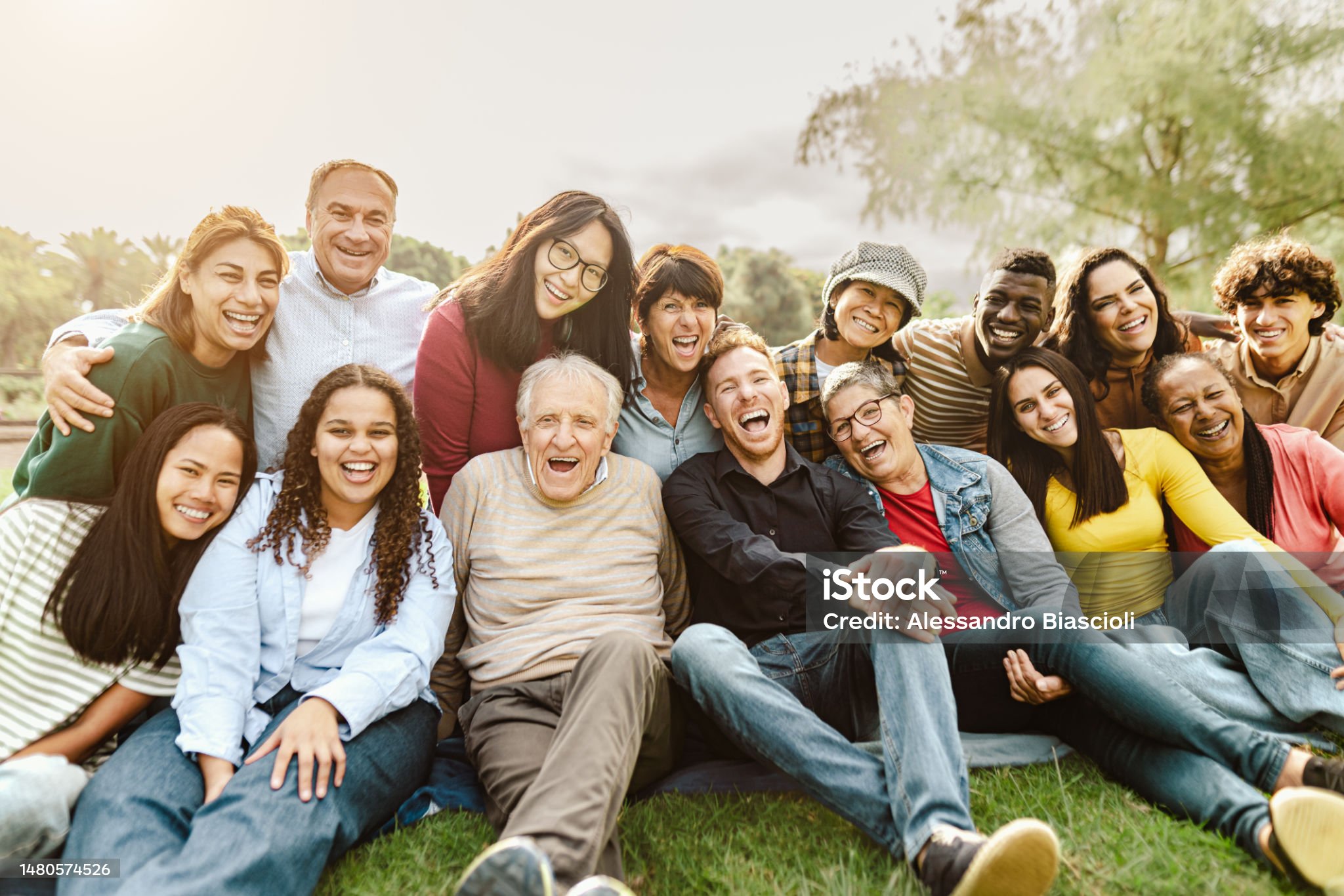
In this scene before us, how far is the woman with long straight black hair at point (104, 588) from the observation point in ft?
8.61

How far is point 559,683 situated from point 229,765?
1051 millimetres

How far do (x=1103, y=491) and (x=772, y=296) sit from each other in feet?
48.9

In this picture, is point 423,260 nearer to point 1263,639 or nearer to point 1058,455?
point 1058,455

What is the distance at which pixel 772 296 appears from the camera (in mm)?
18031

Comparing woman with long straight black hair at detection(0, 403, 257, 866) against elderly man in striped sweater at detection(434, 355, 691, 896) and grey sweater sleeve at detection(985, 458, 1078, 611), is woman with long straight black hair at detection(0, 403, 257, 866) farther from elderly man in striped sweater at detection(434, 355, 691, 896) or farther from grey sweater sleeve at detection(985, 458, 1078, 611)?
grey sweater sleeve at detection(985, 458, 1078, 611)

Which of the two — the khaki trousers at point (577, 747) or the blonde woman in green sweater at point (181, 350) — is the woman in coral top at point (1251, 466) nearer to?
the khaki trousers at point (577, 747)

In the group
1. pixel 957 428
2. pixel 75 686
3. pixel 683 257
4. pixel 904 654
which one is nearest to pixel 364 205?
pixel 683 257

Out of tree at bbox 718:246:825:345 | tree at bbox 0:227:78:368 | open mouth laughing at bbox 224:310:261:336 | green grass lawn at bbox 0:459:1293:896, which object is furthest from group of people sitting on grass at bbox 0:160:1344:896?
tree at bbox 0:227:78:368

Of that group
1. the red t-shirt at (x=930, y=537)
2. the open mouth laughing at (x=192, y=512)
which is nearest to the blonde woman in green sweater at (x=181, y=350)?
the open mouth laughing at (x=192, y=512)

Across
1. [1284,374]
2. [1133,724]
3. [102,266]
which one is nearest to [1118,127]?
[1284,374]

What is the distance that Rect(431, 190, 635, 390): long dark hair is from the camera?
148 inches

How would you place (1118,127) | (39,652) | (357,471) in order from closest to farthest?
(39,652) → (357,471) → (1118,127)

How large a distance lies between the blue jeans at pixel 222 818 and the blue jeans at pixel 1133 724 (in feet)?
6.79

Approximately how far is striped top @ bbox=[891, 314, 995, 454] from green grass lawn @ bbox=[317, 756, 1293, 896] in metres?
2.12
